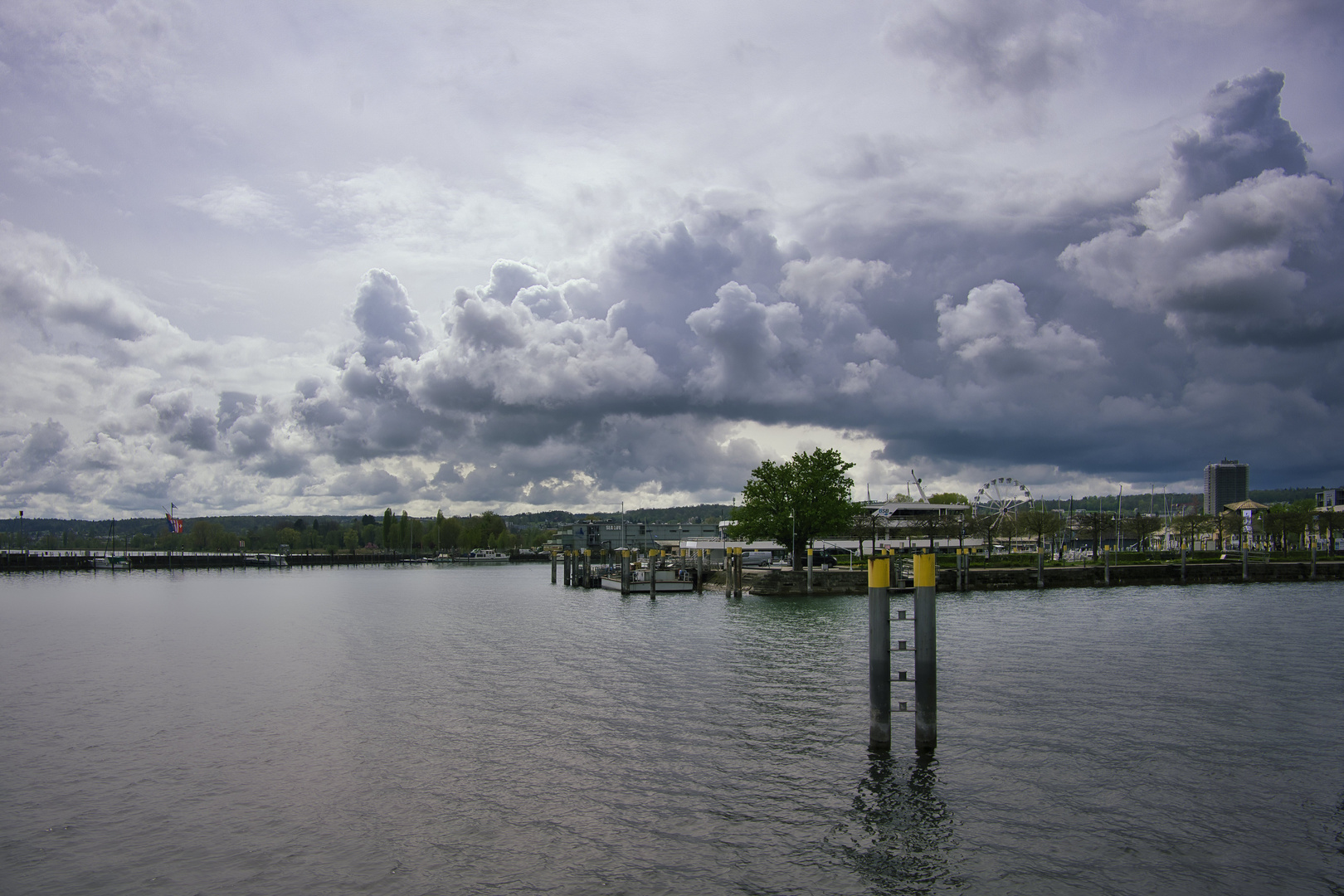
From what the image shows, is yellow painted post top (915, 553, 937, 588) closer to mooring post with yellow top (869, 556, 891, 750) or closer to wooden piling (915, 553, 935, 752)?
wooden piling (915, 553, 935, 752)

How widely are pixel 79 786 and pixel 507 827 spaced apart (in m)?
9.70

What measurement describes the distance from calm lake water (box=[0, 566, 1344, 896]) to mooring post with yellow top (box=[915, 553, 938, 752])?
2.26 feet

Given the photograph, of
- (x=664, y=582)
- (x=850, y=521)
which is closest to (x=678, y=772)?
(x=664, y=582)

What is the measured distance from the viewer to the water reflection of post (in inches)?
502

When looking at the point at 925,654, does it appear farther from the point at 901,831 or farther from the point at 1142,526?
the point at 1142,526

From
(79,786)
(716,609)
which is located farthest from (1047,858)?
(716,609)

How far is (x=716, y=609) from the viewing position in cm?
6241

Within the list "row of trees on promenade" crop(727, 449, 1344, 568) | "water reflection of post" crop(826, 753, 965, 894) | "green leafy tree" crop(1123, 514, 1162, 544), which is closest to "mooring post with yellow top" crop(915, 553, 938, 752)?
"water reflection of post" crop(826, 753, 965, 894)

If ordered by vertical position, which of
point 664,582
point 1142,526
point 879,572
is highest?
point 879,572

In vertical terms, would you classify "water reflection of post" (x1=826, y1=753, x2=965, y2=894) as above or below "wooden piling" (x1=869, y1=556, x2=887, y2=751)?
below

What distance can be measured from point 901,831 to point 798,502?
267ft

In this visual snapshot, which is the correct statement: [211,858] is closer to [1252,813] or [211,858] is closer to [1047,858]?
[1047,858]

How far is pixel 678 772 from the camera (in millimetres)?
17938

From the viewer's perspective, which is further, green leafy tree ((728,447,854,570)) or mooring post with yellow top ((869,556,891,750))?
green leafy tree ((728,447,854,570))
